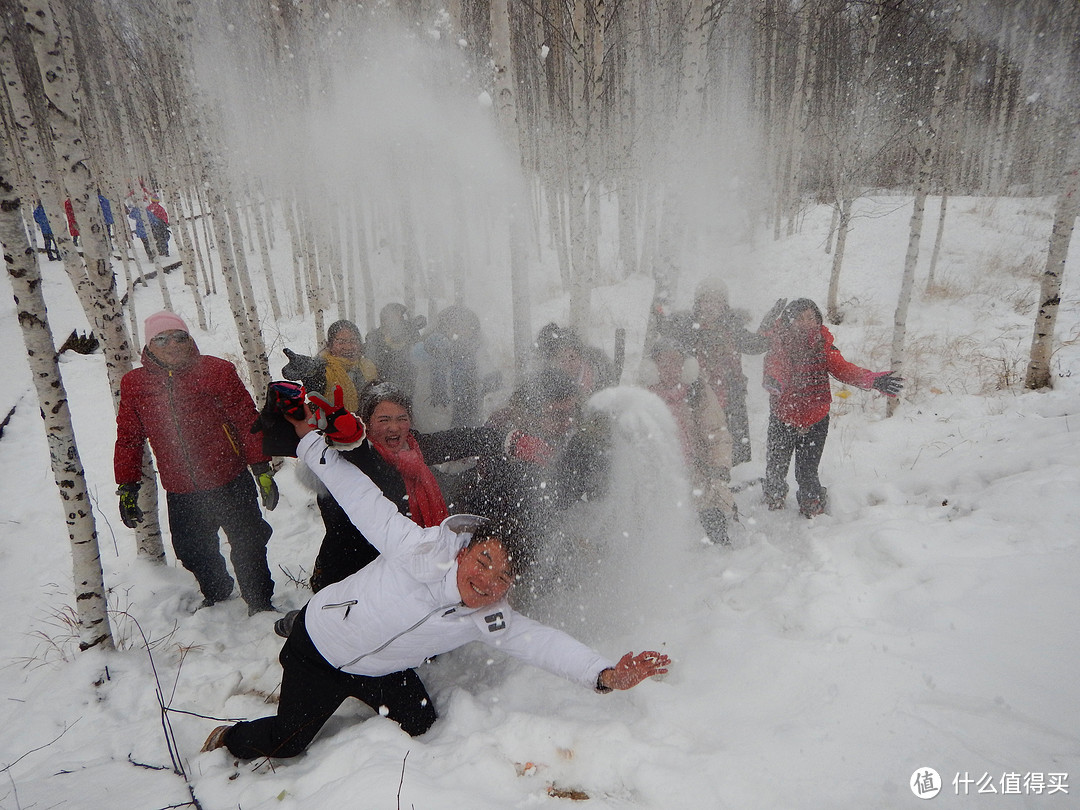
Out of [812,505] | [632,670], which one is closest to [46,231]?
[632,670]

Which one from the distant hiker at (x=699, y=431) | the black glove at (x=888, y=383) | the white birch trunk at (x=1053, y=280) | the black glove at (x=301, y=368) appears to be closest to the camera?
the black glove at (x=888, y=383)

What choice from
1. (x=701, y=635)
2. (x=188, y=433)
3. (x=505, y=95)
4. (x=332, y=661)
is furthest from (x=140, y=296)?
(x=701, y=635)

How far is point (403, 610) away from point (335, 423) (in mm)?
836

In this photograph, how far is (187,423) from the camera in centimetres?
283

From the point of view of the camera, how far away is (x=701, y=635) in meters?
2.57

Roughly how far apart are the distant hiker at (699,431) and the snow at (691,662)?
0.57 feet

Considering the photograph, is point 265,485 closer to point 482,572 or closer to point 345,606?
point 345,606

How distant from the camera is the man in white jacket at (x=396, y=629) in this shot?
1.90 metres

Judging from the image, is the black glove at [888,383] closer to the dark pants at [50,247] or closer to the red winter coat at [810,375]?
the red winter coat at [810,375]

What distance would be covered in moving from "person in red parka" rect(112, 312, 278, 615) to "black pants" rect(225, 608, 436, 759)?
976 mm

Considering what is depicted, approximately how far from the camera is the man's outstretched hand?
181 centimetres

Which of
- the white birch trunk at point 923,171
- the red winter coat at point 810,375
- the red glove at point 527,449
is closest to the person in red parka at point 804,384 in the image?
the red winter coat at point 810,375

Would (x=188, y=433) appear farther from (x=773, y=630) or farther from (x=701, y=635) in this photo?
(x=773, y=630)

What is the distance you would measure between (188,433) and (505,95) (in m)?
5.11
